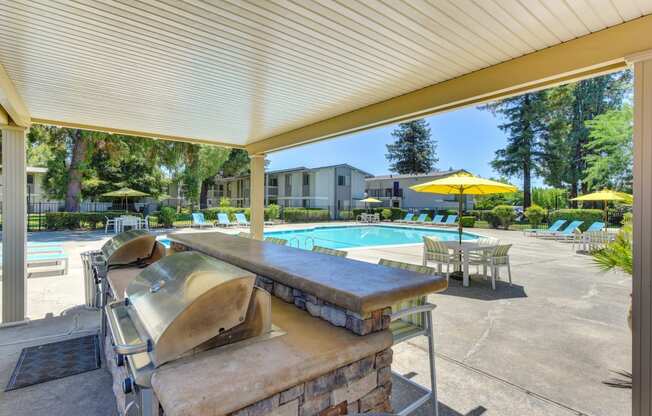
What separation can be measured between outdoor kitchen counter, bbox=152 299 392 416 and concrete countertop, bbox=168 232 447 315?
0.18m

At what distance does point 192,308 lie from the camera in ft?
4.44

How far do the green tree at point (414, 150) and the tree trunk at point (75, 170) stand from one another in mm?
30149

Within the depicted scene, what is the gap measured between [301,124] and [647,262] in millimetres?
4683

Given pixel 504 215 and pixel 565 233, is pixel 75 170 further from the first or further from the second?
pixel 504 215

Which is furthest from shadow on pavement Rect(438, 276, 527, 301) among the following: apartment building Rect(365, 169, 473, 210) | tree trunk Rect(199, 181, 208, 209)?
tree trunk Rect(199, 181, 208, 209)

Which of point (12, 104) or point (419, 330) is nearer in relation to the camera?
point (419, 330)

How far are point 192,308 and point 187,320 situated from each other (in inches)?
2.2

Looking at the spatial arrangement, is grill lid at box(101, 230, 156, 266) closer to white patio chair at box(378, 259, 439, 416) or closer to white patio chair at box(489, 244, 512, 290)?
white patio chair at box(378, 259, 439, 416)

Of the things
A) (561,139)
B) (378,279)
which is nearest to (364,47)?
(378,279)

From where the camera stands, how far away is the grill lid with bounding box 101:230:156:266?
3.34m

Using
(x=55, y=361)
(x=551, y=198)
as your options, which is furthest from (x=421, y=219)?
(x=55, y=361)

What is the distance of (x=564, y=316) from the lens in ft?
15.8

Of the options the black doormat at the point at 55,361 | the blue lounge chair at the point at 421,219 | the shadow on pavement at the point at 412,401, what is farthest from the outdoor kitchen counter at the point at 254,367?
the blue lounge chair at the point at 421,219

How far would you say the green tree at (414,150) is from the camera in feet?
126
